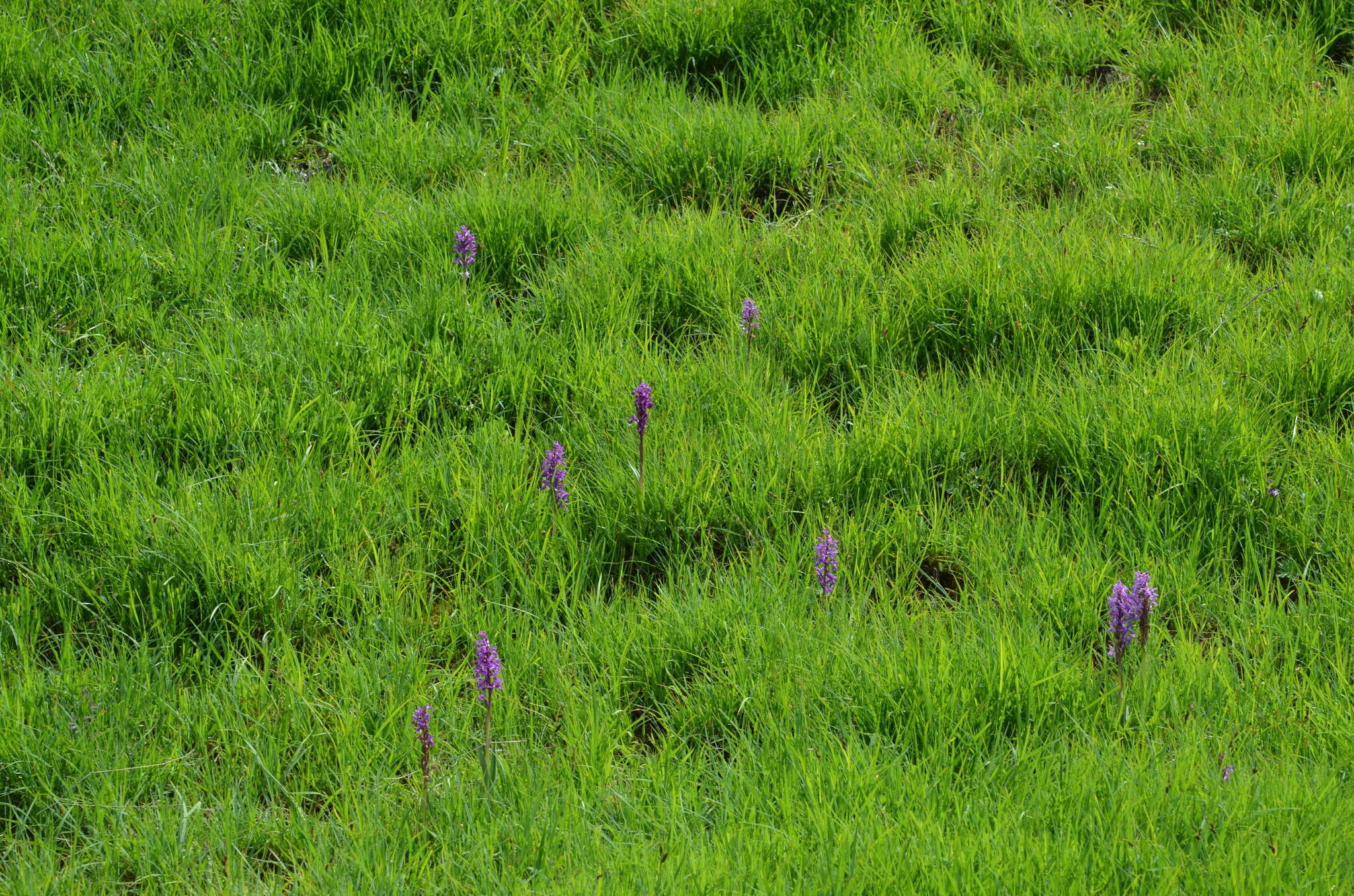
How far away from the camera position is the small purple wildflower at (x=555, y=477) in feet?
10.6

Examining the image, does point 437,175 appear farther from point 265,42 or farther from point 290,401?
point 290,401

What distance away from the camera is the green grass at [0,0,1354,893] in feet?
8.11

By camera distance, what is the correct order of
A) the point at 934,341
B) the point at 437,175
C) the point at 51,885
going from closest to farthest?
the point at 51,885, the point at 934,341, the point at 437,175

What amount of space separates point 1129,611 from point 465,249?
8.07ft

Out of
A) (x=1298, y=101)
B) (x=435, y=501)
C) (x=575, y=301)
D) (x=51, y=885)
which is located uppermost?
(x=1298, y=101)

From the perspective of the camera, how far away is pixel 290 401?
11.5ft

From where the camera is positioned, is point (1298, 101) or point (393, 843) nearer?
point (393, 843)

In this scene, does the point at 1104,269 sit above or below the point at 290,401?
above

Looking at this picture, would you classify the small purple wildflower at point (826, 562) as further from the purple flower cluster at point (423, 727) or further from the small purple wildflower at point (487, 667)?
the purple flower cluster at point (423, 727)

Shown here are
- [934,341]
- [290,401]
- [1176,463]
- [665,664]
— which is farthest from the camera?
[934,341]

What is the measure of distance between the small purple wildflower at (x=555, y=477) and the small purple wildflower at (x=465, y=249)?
102 cm

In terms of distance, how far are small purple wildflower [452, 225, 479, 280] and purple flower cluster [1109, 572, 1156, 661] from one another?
2.36m

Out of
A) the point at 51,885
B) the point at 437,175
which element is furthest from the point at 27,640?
the point at 437,175

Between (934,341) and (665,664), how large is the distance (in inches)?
61.9
